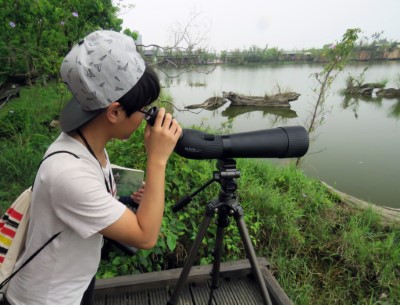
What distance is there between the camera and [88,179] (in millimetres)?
621

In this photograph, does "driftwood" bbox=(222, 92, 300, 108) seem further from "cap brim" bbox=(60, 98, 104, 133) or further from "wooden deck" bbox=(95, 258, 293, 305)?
"cap brim" bbox=(60, 98, 104, 133)

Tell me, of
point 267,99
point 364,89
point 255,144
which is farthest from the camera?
point 364,89

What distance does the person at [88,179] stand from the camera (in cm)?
62

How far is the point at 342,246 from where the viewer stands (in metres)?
1.93

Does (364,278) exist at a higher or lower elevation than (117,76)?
lower

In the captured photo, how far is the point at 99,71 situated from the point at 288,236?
1813 mm

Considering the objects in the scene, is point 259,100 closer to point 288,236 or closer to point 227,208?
point 288,236

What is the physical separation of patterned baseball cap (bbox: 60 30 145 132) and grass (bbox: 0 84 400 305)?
91cm

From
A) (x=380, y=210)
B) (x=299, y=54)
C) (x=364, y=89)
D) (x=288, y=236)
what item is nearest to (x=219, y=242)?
(x=288, y=236)

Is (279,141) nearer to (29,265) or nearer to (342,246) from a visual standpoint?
(29,265)

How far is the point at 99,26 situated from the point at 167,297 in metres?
3.96

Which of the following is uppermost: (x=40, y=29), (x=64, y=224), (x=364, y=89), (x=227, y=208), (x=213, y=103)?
(x=40, y=29)

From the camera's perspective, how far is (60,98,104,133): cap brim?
68cm

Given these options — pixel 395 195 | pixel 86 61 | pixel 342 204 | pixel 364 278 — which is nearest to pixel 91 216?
pixel 86 61
